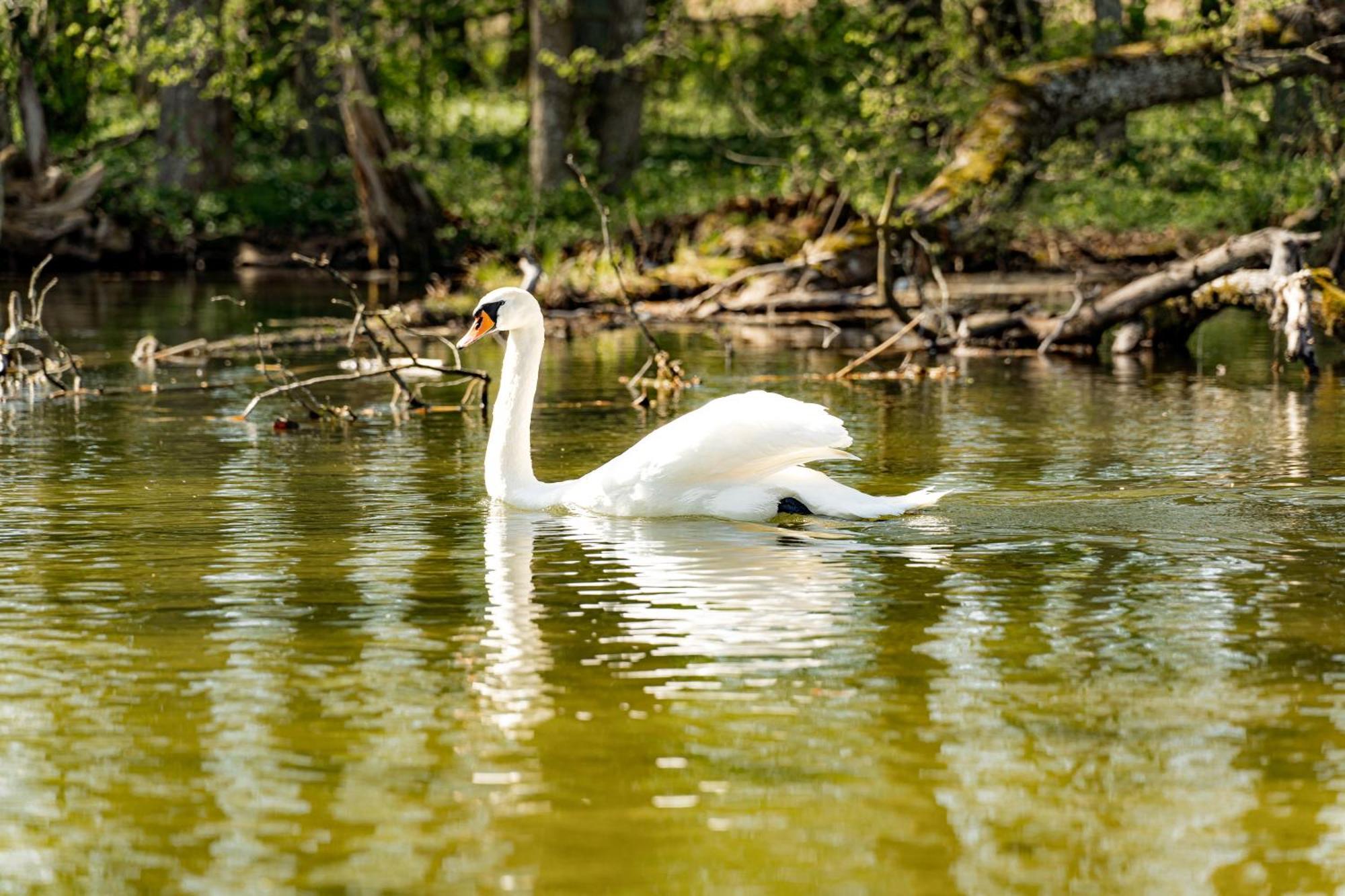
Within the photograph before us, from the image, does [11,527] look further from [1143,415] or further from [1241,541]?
[1143,415]

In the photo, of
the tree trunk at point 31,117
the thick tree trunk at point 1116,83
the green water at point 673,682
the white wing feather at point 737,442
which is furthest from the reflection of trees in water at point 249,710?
the tree trunk at point 31,117

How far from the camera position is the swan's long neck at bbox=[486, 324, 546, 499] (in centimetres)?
1034

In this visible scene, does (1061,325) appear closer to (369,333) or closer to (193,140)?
(369,333)

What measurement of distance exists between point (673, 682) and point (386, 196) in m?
A: 26.5

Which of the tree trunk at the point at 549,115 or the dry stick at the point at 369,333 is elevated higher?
the tree trunk at the point at 549,115

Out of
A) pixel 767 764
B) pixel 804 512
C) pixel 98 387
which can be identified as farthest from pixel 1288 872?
pixel 98 387

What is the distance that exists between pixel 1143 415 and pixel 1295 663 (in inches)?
286

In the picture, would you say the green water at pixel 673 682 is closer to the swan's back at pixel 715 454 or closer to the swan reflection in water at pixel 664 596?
the swan reflection in water at pixel 664 596

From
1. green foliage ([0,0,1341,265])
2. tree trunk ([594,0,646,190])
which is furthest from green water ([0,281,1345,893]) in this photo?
tree trunk ([594,0,646,190])

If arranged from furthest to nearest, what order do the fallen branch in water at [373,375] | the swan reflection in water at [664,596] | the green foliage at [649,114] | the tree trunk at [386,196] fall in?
1. the tree trunk at [386,196]
2. the green foliage at [649,114]
3. the fallen branch in water at [373,375]
4. the swan reflection in water at [664,596]

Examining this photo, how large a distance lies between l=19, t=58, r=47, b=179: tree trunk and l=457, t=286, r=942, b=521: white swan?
23.2 meters

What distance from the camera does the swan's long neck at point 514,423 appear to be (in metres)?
10.3

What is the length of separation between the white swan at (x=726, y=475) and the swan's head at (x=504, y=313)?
0.79 meters

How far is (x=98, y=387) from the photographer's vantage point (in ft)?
53.4
